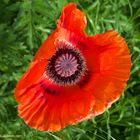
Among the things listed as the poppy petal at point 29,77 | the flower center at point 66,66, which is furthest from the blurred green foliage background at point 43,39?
the poppy petal at point 29,77

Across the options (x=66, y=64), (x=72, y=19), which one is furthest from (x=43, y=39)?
(x=72, y=19)

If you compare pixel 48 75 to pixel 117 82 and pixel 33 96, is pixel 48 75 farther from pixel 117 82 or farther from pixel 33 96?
pixel 117 82

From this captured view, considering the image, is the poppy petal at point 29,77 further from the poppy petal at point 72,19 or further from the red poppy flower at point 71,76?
the poppy petal at point 72,19

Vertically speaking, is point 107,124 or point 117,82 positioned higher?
point 117,82

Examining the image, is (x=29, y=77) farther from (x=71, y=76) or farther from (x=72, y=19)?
(x=71, y=76)

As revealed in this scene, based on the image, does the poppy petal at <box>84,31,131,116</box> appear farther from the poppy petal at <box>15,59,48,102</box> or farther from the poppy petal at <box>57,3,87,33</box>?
the poppy petal at <box>15,59,48,102</box>

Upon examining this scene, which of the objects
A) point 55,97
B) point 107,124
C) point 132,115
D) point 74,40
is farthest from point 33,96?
point 132,115

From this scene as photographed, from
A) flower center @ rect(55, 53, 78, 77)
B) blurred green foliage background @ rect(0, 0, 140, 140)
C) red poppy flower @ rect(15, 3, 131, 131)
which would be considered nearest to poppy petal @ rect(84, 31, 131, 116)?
red poppy flower @ rect(15, 3, 131, 131)

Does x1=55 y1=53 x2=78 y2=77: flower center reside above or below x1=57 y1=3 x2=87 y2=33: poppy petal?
below
